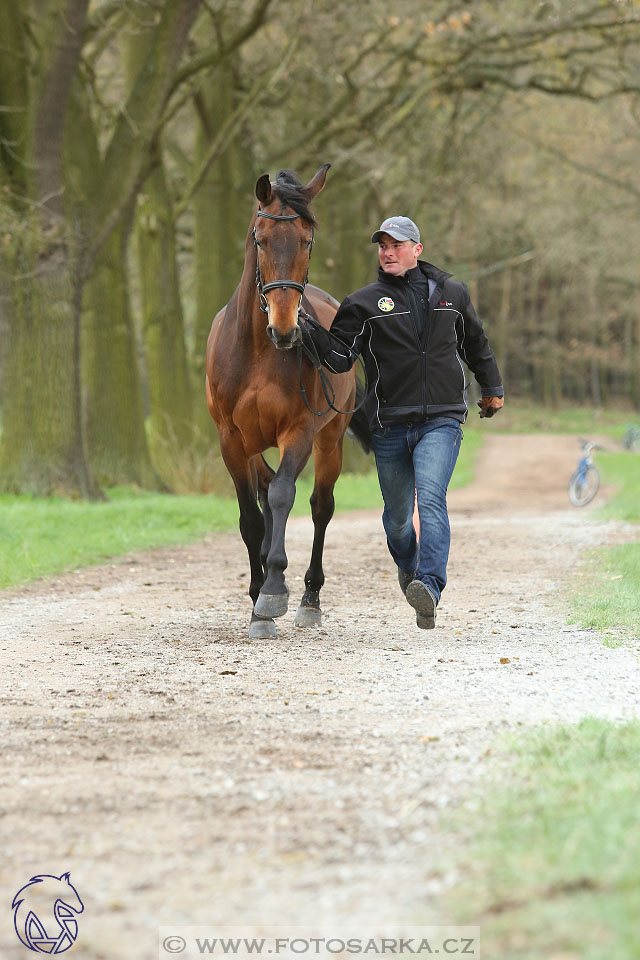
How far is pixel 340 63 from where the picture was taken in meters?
19.8

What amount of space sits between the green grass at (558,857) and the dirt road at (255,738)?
13cm

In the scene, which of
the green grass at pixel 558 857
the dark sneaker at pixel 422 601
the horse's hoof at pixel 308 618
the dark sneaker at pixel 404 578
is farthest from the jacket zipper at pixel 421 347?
the green grass at pixel 558 857

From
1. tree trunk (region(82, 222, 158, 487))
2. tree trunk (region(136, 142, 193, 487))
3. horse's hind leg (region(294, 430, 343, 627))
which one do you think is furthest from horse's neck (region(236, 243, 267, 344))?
tree trunk (region(136, 142, 193, 487))

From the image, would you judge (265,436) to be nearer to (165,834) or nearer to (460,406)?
(460,406)

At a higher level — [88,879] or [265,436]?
[265,436]

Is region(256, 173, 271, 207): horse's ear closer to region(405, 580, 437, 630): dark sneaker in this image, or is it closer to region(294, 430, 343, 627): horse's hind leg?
region(294, 430, 343, 627): horse's hind leg

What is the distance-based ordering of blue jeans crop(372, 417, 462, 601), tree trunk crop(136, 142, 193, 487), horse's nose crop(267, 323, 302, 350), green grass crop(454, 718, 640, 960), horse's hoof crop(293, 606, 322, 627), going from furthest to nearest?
tree trunk crop(136, 142, 193, 487) < horse's hoof crop(293, 606, 322, 627) < blue jeans crop(372, 417, 462, 601) < horse's nose crop(267, 323, 302, 350) < green grass crop(454, 718, 640, 960)

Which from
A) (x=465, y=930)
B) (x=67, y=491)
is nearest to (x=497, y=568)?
(x=67, y=491)

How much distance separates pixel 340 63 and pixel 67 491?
31.2 feet

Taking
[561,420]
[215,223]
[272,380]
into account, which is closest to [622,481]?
[215,223]

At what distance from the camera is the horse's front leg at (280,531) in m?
6.84

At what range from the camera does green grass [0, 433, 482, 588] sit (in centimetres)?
1084

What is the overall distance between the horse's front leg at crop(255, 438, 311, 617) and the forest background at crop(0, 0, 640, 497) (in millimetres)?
7369

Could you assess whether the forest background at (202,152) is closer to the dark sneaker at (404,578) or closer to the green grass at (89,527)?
the green grass at (89,527)
